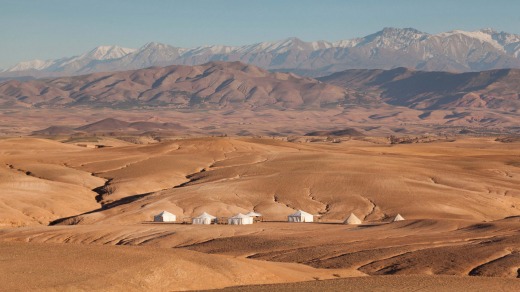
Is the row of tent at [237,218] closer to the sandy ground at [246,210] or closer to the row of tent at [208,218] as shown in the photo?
the row of tent at [208,218]

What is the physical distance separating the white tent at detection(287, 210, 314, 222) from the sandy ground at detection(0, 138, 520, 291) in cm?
294

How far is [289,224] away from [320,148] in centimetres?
9044

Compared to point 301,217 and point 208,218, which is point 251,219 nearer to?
point 208,218

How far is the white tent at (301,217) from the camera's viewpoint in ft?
302

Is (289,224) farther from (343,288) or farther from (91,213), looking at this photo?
(343,288)

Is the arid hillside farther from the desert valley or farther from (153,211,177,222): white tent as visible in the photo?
(153,211,177,222): white tent

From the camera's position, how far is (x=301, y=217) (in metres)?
91.9

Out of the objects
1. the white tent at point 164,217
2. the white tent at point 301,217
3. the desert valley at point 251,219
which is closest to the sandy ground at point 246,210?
the desert valley at point 251,219

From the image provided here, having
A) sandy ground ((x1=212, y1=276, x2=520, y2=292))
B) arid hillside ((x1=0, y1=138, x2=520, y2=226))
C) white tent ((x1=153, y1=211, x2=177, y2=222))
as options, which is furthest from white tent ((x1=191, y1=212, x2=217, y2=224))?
sandy ground ((x1=212, y1=276, x2=520, y2=292))

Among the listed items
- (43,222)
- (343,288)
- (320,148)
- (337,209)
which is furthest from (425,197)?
(320,148)

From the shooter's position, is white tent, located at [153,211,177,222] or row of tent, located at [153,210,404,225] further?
white tent, located at [153,211,177,222]

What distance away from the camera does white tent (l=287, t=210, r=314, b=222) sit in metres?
91.9

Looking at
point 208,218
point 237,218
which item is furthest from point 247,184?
point 237,218

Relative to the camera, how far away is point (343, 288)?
48.4 metres
